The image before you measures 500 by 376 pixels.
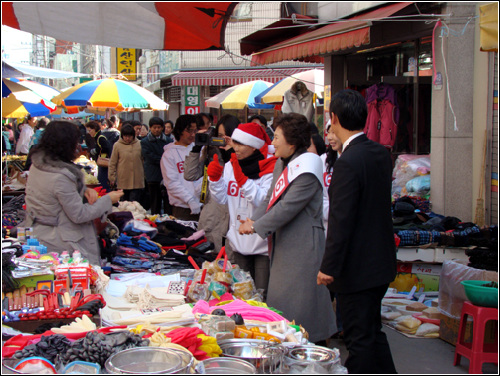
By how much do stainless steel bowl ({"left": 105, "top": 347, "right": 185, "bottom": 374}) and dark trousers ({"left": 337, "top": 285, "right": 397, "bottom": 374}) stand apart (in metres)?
1.16

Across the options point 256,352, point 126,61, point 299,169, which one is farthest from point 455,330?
point 126,61

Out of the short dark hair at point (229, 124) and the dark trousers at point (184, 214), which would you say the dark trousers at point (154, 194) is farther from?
the short dark hair at point (229, 124)

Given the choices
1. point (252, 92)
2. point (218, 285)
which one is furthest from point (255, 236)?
point (252, 92)

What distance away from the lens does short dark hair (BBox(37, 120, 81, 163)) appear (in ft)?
15.4

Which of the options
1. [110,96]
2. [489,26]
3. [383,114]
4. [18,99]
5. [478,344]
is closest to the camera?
[489,26]

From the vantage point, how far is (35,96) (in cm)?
1237

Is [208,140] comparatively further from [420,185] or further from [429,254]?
[420,185]

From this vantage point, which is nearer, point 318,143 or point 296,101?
point 318,143

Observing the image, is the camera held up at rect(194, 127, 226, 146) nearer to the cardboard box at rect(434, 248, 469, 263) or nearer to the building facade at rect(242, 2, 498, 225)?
the building facade at rect(242, 2, 498, 225)

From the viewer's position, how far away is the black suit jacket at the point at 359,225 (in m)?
3.36

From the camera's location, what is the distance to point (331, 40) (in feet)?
23.3

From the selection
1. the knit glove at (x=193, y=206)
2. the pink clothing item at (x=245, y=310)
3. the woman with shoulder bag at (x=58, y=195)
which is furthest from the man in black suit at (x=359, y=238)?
the knit glove at (x=193, y=206)

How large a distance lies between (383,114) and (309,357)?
6.38 meters

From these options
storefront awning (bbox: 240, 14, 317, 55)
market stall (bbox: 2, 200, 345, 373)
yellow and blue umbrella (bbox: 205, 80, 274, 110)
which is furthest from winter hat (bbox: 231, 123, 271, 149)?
yellow and blue umbrella (bbox: 205, 80, 274, 110)
